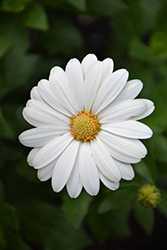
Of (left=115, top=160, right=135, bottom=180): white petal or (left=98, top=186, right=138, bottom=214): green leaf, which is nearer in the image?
(left=115, top=160, right=135, bottom=180): white petal

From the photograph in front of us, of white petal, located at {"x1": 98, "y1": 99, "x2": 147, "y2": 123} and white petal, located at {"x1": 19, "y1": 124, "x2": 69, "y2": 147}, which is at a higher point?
white petal, located at {"x1": 98, "y1": 99, "x2": 147, "y2": 123}

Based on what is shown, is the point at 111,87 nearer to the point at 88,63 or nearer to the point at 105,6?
the point at 88,63

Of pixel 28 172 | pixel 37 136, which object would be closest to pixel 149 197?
Answer: pixel 37 136

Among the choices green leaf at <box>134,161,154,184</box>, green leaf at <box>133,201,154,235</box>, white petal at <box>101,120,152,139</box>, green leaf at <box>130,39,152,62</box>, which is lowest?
green leaf at <box>133,201,154,235</box>

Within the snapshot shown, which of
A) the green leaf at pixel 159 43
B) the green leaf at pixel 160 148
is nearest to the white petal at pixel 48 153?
the green leaf at pixel 160 148

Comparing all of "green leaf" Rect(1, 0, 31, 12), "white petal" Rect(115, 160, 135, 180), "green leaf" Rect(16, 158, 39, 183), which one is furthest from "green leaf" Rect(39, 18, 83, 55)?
"white petal" Rect(115, 160, 135, 180)

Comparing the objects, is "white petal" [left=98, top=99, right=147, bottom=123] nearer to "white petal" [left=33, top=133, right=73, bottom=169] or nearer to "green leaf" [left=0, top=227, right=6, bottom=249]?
"white petal" [left=33, top=133, right=73, bottom=169]

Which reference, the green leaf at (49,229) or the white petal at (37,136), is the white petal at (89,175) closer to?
the white petal at (37,136)
